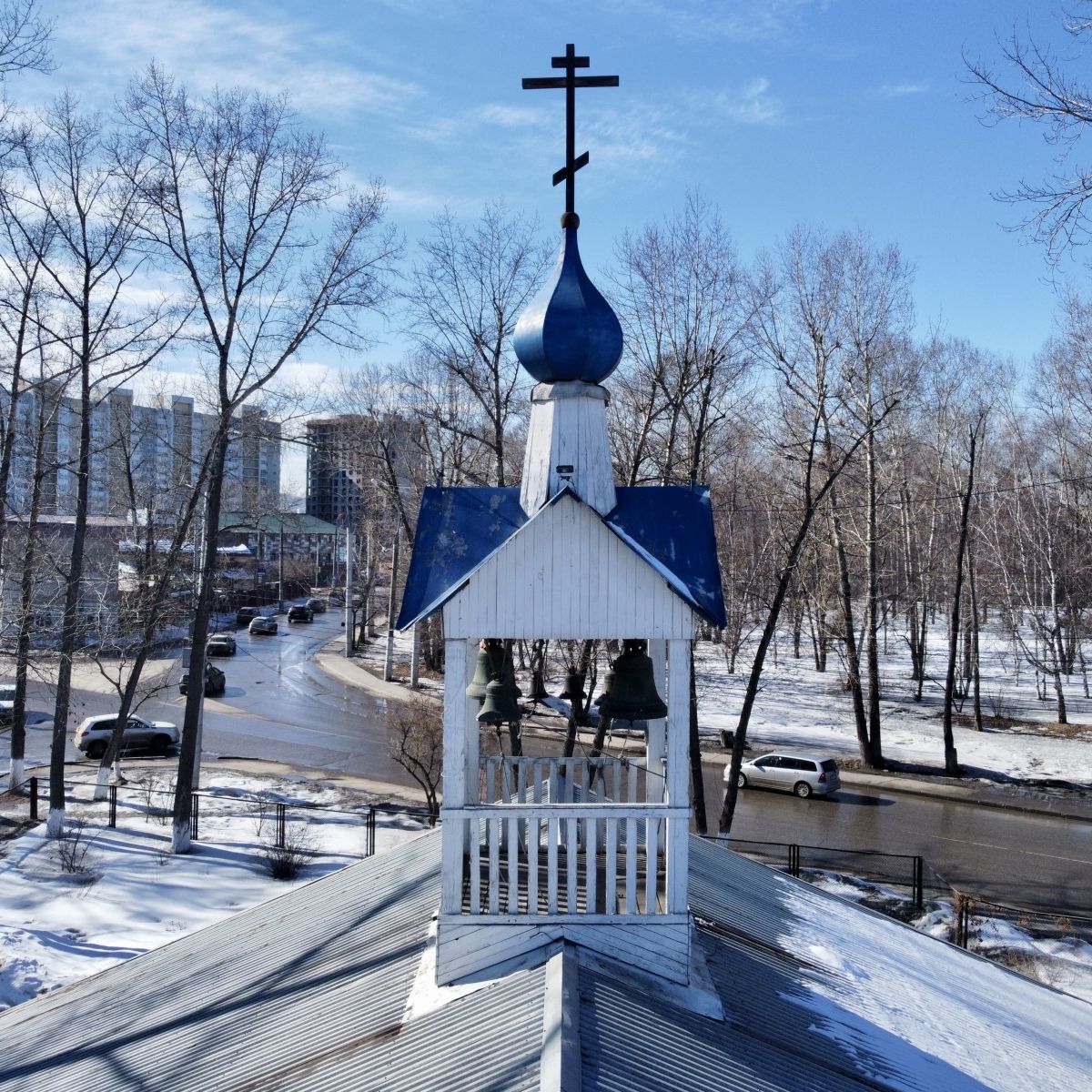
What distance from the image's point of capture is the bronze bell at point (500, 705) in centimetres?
514

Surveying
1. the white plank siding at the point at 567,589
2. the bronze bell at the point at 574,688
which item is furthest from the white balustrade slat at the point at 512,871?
the bronze bell at the point at 574,688

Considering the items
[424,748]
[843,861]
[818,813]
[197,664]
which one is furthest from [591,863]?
[818,813]

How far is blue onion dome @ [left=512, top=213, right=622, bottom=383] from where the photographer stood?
534cm

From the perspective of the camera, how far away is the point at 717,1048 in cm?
405

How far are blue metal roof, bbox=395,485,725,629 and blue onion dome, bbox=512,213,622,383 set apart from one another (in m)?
0.74

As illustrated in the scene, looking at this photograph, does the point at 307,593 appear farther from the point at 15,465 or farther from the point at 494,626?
the point at 494,626

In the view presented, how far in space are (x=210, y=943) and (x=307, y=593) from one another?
195 ft

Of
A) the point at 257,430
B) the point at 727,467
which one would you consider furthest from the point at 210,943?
the point at 727,467

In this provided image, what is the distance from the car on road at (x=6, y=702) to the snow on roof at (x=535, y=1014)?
20.3 m

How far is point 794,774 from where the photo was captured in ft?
69.5

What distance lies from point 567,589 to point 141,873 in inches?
479

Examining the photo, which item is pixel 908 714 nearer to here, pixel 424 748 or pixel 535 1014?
pixel 424 748

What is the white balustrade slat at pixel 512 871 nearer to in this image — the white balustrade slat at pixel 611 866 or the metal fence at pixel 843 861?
the white balustrade slat at pixel 611 866

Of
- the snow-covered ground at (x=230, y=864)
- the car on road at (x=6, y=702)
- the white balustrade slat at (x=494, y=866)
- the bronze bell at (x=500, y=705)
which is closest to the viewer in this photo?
the white balustrade slat at (x=494, y=866)
